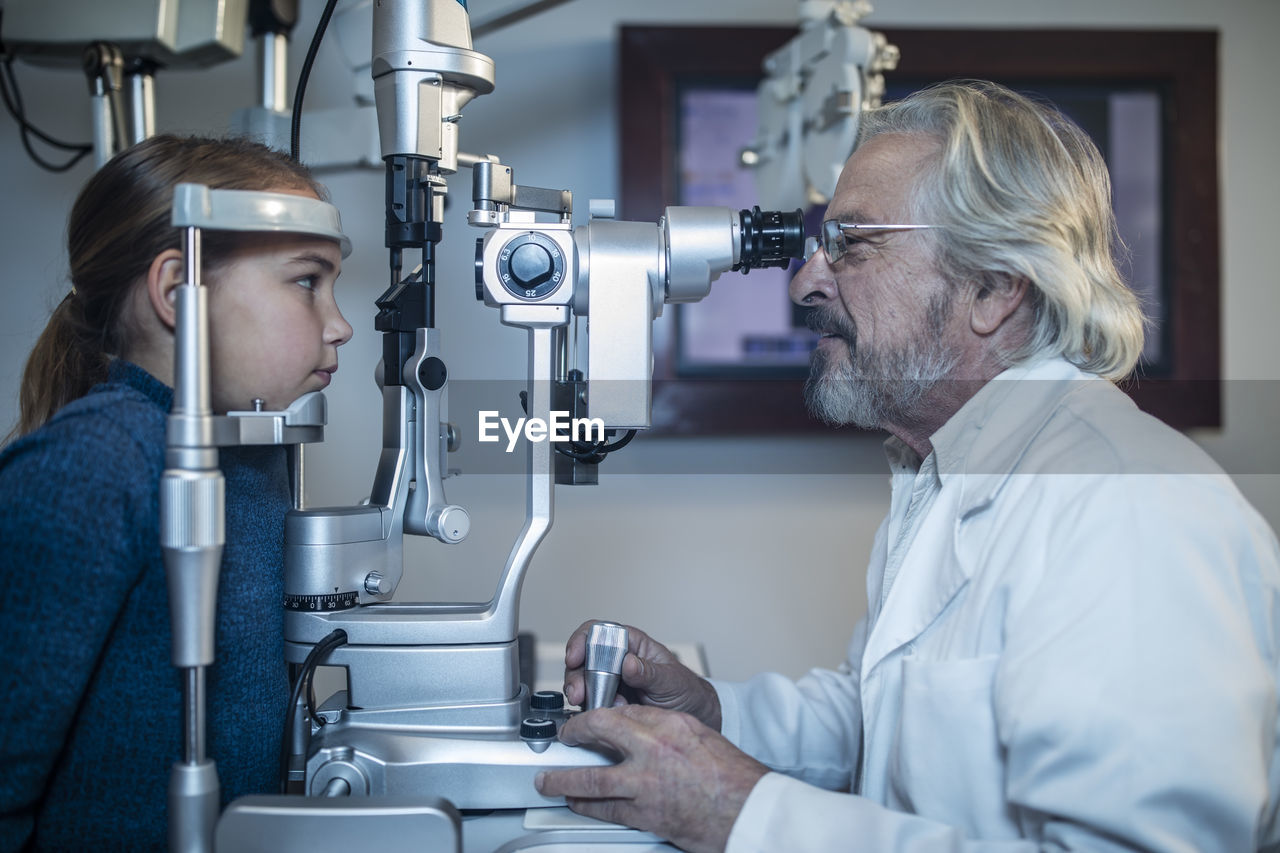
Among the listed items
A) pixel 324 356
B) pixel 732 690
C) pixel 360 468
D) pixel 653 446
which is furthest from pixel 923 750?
pixel 653 446

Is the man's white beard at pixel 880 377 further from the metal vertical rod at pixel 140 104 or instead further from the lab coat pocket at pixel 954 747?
the metal vertical rod at pixel 140 104

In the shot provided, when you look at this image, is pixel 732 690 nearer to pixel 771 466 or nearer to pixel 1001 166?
pixel 1001 166

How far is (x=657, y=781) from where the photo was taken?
32.7 inches

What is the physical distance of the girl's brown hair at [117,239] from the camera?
34.8 inches

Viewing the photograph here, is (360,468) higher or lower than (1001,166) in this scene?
lower

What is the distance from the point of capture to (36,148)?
1925mm

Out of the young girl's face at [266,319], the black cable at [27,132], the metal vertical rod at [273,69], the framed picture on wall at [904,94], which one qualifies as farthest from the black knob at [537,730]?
the black cable at [27,132]

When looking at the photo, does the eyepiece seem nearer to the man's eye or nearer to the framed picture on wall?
the man's eye

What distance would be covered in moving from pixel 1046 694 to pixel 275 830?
22.4 inches

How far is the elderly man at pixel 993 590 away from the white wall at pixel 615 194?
84cm

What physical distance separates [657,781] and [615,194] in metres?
1.45

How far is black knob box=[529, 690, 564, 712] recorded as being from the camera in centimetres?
91


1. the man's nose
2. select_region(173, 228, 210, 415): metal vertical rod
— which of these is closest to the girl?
select_region(173, 228, 210, 415): metal vertical rod

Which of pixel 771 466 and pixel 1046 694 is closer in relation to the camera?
pixel 1046 694
